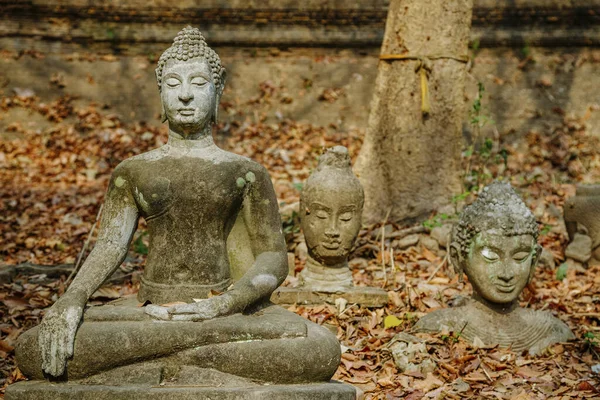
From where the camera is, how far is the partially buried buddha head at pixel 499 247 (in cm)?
523

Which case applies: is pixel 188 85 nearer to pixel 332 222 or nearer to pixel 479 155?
pixel 332 222

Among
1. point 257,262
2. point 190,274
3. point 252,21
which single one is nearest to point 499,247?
point 257,262

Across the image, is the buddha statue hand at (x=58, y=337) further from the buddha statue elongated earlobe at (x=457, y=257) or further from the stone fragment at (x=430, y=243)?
the stone fragment at (x=430, y=243)

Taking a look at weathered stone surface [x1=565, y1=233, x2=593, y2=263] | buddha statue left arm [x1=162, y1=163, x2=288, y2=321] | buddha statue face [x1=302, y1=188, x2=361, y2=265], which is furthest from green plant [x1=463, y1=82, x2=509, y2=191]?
buddha statue left arm [x1=162, y1=163, x2=288, y2=321]

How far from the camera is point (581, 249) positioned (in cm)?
712

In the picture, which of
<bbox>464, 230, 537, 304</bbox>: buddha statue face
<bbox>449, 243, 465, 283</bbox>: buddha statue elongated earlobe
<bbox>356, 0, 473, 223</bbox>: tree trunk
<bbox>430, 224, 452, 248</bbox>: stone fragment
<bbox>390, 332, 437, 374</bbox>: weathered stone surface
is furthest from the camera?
<bbox>356, 0, 473, 223</bbox>: tree trunk

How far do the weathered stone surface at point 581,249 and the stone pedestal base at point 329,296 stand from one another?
7.13 feet

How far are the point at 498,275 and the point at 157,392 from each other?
2.69 meters

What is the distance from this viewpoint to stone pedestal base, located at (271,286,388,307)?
6.05 meters

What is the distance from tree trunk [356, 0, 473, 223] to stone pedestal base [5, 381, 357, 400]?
14.8ft

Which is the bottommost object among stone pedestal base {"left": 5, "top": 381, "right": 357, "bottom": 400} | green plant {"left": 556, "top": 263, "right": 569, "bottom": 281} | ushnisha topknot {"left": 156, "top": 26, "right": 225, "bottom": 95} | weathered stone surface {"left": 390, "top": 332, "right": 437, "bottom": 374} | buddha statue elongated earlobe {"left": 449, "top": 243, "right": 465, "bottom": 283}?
green plant {"left": 556, "top": 263, "right": 569, "bottom": 281}

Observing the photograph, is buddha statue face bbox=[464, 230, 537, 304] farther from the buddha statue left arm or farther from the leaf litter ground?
the buddha statue left arm

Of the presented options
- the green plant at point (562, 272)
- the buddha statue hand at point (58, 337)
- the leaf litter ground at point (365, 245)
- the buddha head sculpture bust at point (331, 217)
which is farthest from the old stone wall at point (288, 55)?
the buddha statue hand at point (58, 337)

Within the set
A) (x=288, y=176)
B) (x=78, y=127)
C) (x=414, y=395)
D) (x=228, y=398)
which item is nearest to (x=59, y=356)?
(x=228, y=398)
